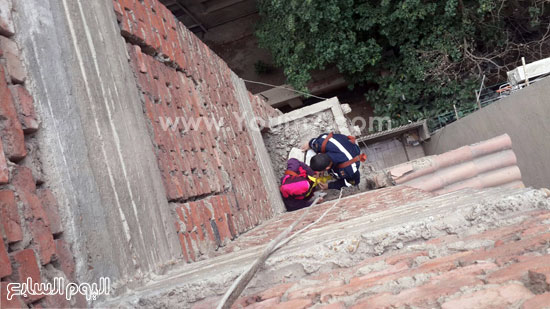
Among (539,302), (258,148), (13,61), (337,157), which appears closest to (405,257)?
(539,302)

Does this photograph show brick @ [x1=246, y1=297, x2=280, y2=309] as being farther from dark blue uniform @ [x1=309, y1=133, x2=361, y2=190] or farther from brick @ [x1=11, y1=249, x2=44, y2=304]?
dark blue uniform @ [x1=309, y1=133, x2=361, y2=190]

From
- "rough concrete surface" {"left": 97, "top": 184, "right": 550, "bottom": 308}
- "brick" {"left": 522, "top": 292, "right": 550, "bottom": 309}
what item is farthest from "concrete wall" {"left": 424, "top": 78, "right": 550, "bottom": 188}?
"brick" {"left": 522, "top": 292, "right": 550, "bottom": 309}

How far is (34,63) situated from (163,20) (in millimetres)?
1624

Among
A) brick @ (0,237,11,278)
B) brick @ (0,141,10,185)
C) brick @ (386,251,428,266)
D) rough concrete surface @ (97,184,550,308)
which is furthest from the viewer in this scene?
rough concrete surface @ (97,184,550,308)

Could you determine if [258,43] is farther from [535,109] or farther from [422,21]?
[535,109]

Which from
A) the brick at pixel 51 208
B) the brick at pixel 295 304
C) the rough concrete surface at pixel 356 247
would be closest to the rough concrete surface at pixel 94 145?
the brick at pixel 51 208

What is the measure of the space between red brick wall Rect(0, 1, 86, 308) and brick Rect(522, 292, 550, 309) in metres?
1.26

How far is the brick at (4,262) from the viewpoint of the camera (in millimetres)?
1248

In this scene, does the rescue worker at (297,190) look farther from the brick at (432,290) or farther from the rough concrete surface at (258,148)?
the brick at (432,290)

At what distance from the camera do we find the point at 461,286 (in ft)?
3.82

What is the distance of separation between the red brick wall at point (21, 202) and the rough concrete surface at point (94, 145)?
0.05 m

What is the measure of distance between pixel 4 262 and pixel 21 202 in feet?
0.71

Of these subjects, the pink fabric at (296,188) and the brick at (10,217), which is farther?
the pink fabric at (296,188)

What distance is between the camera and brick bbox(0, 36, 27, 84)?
60.4 inches
